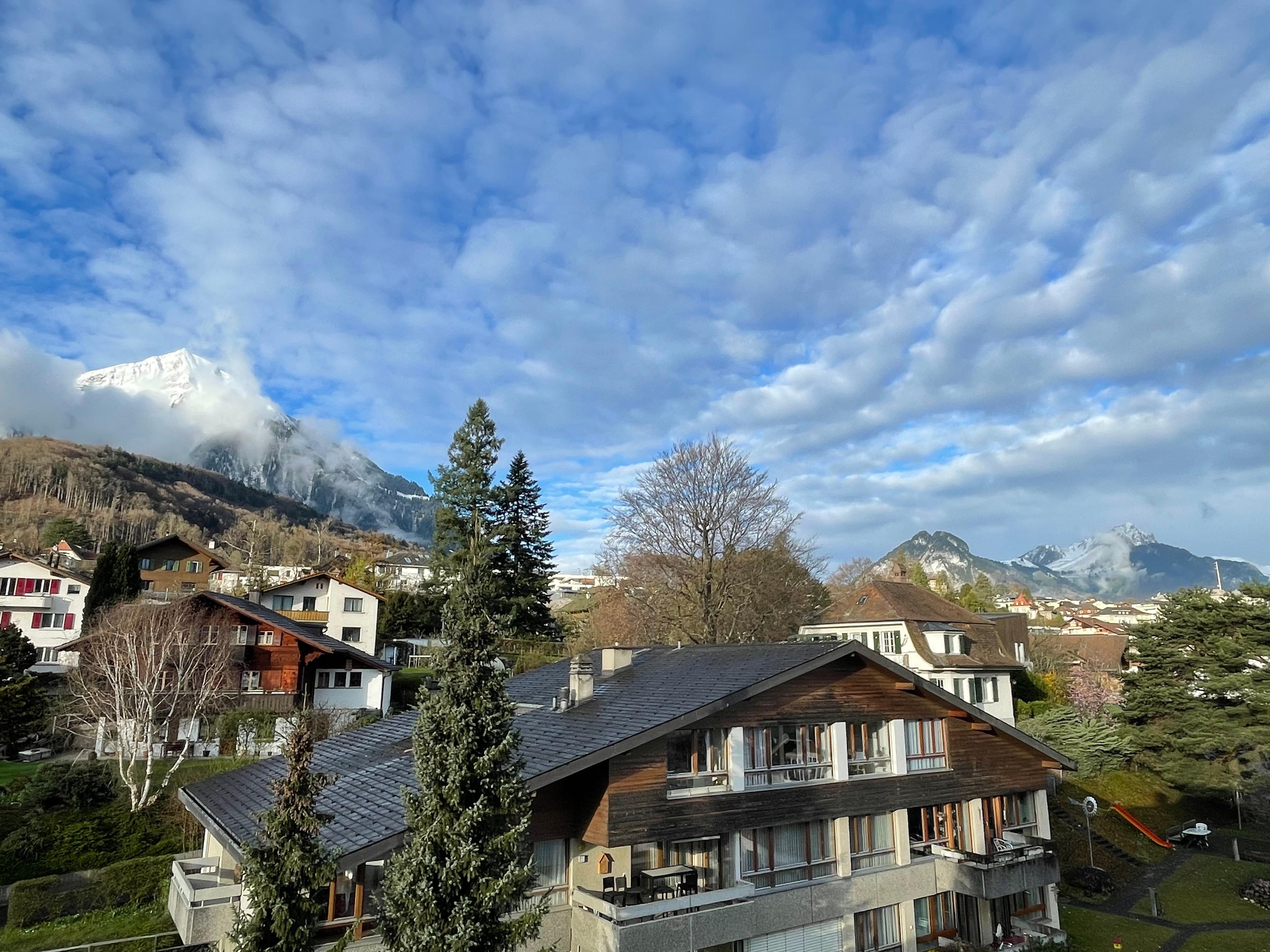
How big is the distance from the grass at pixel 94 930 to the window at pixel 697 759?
13897 millimetres

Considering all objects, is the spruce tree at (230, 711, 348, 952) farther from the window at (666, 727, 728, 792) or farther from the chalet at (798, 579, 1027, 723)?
the chalet at (798, 579, 1027, 723)

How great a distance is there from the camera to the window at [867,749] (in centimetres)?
1903

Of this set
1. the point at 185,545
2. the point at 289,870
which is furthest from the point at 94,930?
the point at 185,545

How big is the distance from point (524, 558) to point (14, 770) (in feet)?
102

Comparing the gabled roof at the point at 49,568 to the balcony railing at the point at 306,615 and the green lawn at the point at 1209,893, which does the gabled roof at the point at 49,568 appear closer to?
the balcony railing at the point at 306,615

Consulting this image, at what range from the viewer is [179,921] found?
1438 centimetres

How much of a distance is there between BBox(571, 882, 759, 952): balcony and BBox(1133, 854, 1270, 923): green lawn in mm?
20884

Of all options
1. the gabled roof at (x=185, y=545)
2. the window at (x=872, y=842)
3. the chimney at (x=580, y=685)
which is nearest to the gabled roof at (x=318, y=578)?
the gabled roof at (x=185, y=545)

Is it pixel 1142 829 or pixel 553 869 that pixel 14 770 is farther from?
pixel 1142 829

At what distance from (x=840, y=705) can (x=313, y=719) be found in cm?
2458

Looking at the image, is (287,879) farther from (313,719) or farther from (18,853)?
(313,719)

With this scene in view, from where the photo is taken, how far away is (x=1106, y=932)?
24.9 metres

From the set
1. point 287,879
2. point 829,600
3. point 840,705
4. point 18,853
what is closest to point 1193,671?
point 829,600

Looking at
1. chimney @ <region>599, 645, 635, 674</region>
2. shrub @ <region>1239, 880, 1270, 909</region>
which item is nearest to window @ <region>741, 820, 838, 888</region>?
chimney @ <region>599, 645, 635, 674</region>
